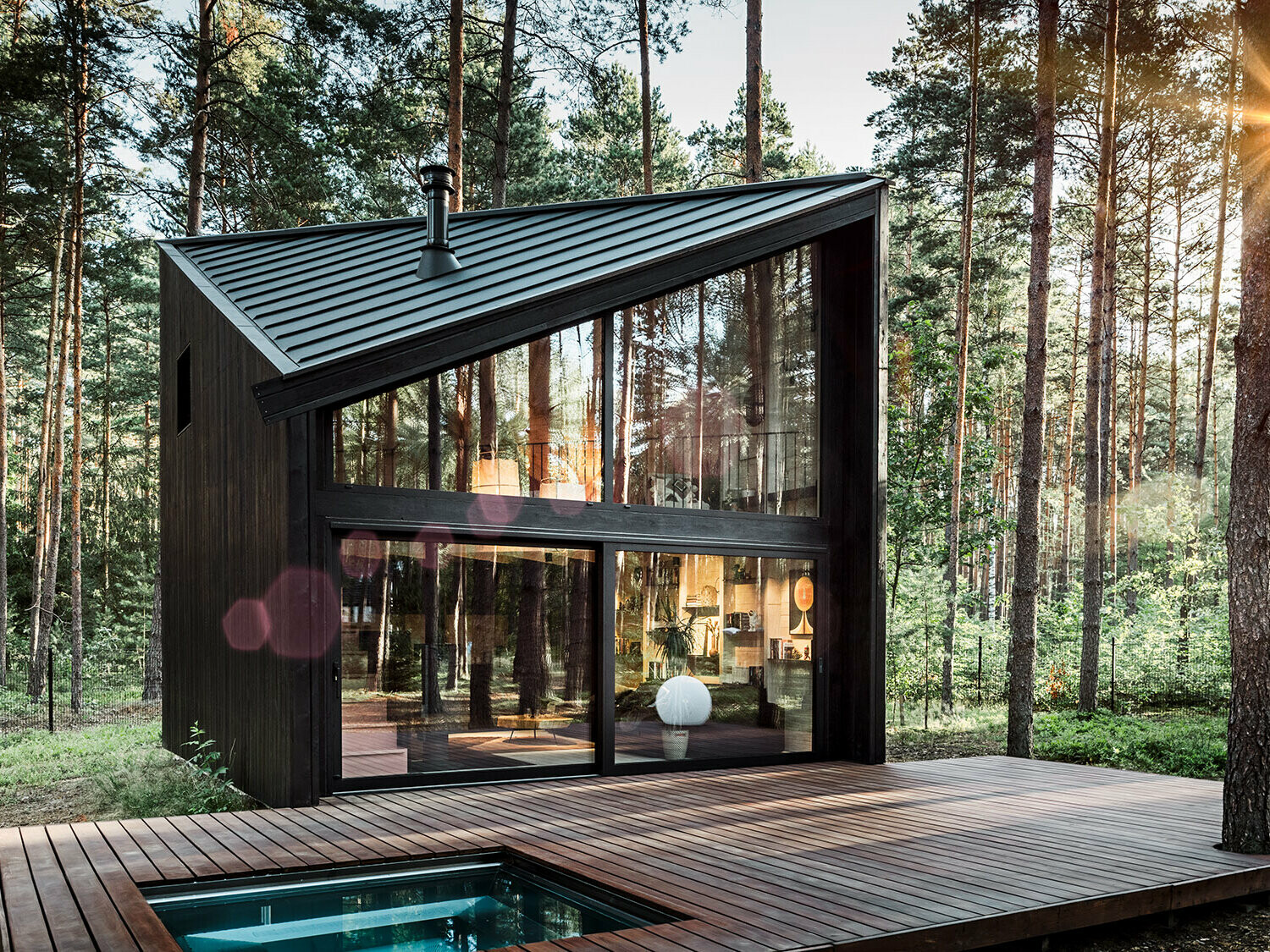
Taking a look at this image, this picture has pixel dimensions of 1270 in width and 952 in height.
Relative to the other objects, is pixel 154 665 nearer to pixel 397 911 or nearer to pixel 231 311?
pixel 231 311

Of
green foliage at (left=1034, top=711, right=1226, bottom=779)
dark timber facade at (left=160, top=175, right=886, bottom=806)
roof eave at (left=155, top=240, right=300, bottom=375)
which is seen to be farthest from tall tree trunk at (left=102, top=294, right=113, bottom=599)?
green foliage at (left=1034, top=711, right=1226, bottom=779)

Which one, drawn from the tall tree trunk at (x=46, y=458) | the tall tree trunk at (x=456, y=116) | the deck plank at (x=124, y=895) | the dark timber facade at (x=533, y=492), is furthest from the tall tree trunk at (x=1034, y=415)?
the tall tree trunk at (x=46, y=458)

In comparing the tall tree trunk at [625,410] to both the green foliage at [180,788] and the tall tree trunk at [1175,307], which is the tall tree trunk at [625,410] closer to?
the green foliage at [180,788]

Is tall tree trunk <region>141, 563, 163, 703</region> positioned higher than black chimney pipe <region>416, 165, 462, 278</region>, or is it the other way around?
black chimney pipe <region>416, 165, 462, 278</region>

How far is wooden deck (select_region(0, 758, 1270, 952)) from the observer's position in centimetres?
380

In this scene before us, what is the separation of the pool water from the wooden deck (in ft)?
0.30

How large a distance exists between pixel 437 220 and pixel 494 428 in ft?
5.35

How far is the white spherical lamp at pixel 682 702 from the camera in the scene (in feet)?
24.8

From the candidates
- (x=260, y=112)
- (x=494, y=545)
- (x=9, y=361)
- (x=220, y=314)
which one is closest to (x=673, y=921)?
(x=494, y=545)

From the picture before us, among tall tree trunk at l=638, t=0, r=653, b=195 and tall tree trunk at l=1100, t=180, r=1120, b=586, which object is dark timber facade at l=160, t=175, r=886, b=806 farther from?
tall tree trunk at l=1100, t=180, r=1120, b=586

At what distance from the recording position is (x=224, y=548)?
729 cm

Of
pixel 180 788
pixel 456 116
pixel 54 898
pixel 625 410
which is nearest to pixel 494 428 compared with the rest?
pixel 625 410

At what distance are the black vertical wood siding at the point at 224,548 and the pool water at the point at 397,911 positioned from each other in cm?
165

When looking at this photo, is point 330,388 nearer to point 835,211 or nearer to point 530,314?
point 530,314
